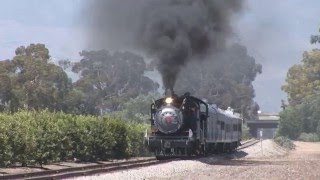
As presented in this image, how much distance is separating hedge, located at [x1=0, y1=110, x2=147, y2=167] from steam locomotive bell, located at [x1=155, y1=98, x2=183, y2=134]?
4.04 meters

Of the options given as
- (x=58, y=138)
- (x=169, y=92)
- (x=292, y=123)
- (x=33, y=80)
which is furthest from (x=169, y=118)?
(x=292, y=123)

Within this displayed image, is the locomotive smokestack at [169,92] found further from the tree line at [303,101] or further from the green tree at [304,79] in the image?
the green tree at [304,79]

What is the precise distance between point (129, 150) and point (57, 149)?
8.73 m

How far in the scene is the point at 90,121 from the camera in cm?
3288

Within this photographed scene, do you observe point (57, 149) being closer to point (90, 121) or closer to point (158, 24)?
point (90, 121)

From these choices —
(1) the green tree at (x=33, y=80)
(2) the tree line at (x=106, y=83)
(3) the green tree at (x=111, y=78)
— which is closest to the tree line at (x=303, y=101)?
(2) the tree line at (x=106, y=83)

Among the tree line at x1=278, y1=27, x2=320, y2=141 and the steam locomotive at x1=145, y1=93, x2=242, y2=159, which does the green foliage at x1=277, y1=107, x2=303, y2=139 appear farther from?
the steam locomotive at x1=145, y1=93, x2=242, y2=159

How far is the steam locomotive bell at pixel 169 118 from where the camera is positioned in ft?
98.6

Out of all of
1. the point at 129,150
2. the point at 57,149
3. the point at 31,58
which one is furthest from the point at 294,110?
the point at 57,149

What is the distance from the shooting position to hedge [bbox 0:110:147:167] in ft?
86.4

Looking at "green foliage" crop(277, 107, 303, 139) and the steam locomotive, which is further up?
"green foliage" crop(277, 107, 303, 139)

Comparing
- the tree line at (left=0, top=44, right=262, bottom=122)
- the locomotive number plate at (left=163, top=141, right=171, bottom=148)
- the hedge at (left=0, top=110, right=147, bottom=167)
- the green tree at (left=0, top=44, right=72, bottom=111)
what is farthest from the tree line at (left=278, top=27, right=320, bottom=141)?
the locomotive number plate at (left=163, top=141, right=171, bottom=148)

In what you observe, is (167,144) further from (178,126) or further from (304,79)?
(304,79)

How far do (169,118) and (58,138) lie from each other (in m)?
5.31
